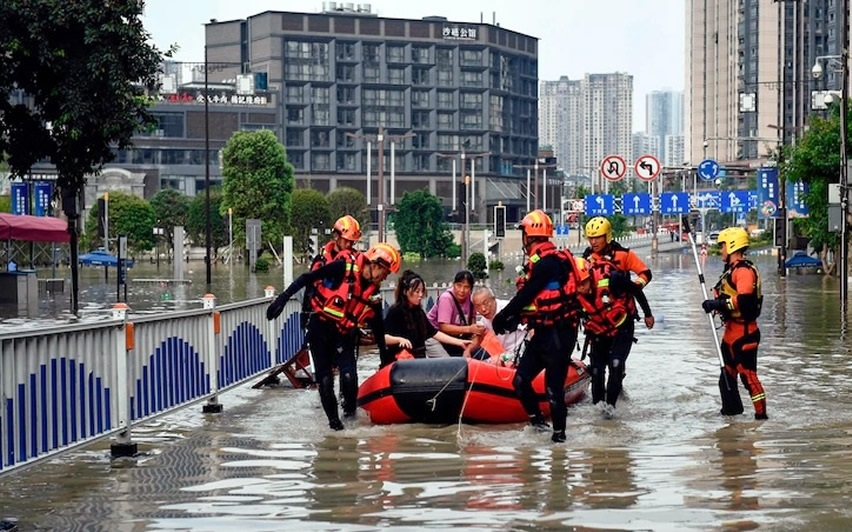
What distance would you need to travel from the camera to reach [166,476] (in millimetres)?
11117

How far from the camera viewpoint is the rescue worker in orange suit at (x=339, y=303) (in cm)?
1327

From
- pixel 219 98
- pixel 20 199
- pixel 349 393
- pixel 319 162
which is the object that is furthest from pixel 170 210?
pixel 349 393

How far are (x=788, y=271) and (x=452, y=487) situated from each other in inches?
2355

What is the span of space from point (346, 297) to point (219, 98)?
15916cm

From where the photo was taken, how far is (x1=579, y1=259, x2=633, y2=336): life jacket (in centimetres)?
1473

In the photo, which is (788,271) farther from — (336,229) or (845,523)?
(845,523)

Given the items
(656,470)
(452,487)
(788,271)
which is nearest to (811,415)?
(656,470)

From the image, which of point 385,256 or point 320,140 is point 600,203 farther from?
point 385,256

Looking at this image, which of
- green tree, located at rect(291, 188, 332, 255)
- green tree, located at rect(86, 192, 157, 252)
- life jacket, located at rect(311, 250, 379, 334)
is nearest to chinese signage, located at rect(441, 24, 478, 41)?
green tree, located at rect(291, 188, 332, 255)

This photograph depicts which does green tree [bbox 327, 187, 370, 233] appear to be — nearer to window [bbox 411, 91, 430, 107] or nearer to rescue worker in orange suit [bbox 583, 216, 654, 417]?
window [bbox 411, 91, 430, 107]

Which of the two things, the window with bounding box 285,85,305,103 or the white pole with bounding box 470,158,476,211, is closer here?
the white pole with bounding box 470,158,476,211

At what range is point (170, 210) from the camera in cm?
13400

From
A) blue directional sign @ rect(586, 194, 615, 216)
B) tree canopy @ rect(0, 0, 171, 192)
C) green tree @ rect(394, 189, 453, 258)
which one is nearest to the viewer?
tree canopy @ rect(0, 0, 171, 192)

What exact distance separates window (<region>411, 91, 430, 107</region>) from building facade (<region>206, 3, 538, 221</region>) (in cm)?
11
